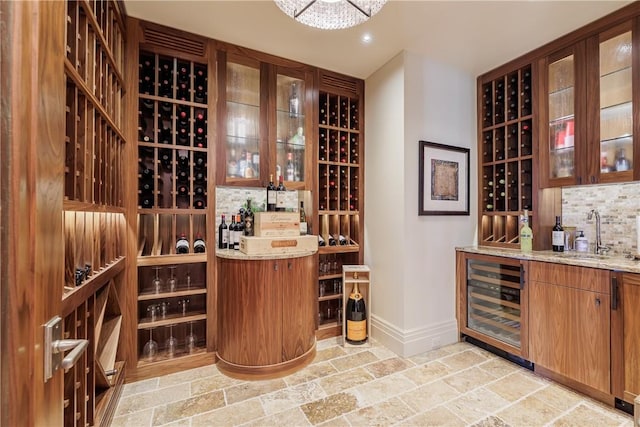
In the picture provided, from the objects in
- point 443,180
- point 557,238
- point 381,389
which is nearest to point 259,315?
point 381,389

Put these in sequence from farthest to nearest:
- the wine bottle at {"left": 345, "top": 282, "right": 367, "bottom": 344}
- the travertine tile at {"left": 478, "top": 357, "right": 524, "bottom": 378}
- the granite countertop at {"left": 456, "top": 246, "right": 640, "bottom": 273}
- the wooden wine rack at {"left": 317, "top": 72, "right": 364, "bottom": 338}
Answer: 1. the wooden wine rack at {"left": 317, "top": 72, "right": 364, "bottom": 338}
2. the wine bottle at {"left": 345, "top": 282, "right": 367, "bottom": 344}
3. the travertine tile at {"left": 478, "top": 357, "right": 524, "bottom": 378}
4. the granite countertop at {"left": 456, "top": 246, "right": 640, "bottom": 273}

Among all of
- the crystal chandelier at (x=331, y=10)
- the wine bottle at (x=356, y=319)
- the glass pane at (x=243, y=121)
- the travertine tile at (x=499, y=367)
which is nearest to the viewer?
the crystal chandelier at (x=331, y=10)

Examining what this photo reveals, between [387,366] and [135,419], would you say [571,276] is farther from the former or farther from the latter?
[135,419]

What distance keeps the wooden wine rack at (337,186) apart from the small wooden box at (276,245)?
0.56 metres

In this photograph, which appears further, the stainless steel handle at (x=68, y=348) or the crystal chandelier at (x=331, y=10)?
the crystal chandelier at (x=331, y=10)

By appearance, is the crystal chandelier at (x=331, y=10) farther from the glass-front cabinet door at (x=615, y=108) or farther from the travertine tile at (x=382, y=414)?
the travertine tile at (x=382, y=414)

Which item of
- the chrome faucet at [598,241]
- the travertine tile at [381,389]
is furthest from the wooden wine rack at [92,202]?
the chrome faucet at [598,241]

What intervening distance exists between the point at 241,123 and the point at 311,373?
2366 millimetres

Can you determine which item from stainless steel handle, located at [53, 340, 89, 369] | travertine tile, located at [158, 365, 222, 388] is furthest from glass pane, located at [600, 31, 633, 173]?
travertine tile, located at [158, 365, 222, 388]

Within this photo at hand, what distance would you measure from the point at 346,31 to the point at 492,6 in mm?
1122

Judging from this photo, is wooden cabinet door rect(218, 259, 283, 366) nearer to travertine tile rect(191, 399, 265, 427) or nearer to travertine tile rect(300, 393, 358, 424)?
travertine tile rect(191, 399, 265, 427)

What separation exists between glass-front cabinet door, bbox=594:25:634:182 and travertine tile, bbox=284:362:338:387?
277cm

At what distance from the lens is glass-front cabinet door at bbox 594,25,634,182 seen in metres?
2.27

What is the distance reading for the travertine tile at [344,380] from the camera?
2215mm
